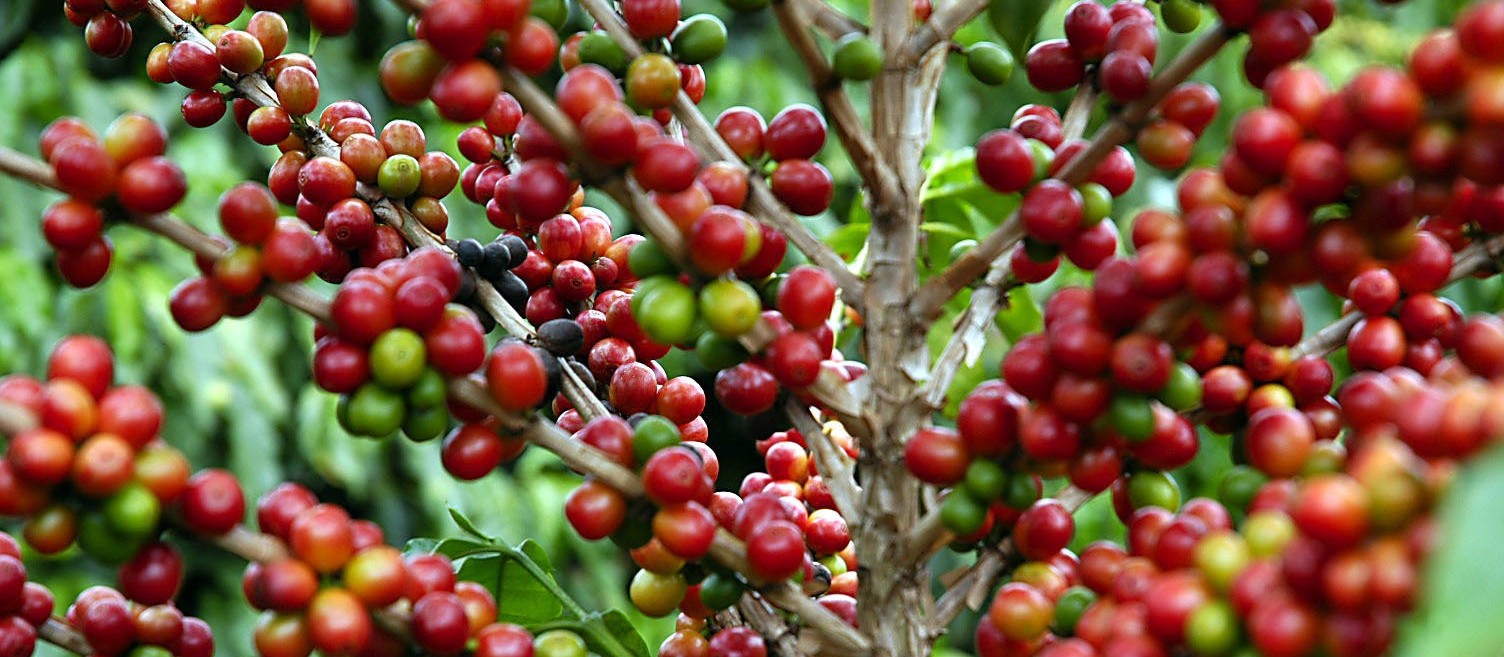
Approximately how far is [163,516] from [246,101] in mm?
355

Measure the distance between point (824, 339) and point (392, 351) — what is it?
9.2 inches

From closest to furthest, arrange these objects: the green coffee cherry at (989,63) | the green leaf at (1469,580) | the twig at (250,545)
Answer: the green leaf at (1469,580), the twig at (250,545), the green coffee cherry at (989,63)

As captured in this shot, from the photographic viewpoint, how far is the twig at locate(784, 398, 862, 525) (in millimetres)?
736

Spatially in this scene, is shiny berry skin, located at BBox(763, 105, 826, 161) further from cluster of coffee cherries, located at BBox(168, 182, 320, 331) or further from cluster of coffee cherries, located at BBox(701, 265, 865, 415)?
cluster of coffee cherries, located at BBox(168, 182, 320, 331)

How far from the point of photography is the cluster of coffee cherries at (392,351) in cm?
60

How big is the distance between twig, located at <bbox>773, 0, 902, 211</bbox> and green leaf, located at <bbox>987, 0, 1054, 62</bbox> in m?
0.14

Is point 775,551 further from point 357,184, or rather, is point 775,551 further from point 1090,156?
point 357,184

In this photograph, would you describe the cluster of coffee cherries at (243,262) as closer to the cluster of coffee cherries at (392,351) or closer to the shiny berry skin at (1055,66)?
the cluster of coffee cherries at (392,351)

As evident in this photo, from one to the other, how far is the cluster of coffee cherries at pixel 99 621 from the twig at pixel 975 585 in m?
0.38

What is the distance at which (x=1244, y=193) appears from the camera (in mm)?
523

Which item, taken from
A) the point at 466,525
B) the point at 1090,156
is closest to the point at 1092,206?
the point at 1090,156

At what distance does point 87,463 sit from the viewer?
1.76ft

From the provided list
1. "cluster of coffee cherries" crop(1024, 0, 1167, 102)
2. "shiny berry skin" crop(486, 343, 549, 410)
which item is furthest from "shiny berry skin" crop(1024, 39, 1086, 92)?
"shiny berry skin" crop(486, 343, 549, 410)

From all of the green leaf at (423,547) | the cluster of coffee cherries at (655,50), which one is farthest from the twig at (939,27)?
the green leaf at (423,547)
